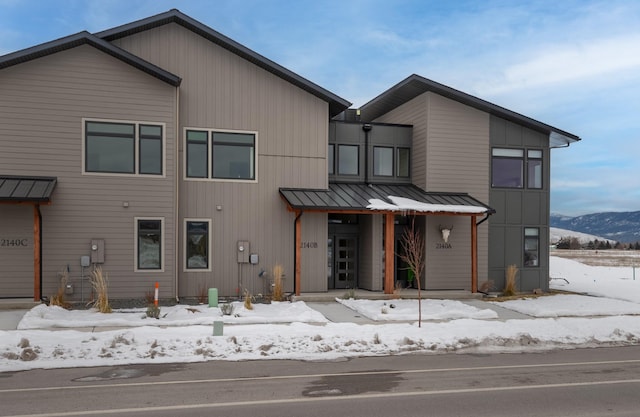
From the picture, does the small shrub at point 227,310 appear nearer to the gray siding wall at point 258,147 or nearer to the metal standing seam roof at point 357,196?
the gray siding wall at point 258,147

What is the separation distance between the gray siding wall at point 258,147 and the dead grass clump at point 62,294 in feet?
11.0

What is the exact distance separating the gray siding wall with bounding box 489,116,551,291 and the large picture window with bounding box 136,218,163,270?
1219 centimetres

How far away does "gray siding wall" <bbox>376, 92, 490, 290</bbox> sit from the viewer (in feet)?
65.8

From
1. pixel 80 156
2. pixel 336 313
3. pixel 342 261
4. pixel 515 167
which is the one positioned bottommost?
pixel 336 313

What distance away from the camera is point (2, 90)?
1570 cm

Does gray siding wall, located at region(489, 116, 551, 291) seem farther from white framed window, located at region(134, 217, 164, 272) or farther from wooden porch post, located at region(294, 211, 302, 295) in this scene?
white framed window, located at region(134, 217, 164, 272)

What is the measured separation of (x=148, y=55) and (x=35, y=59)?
3254 mm

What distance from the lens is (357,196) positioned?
18875 mm

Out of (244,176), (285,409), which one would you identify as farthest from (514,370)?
(244,176)

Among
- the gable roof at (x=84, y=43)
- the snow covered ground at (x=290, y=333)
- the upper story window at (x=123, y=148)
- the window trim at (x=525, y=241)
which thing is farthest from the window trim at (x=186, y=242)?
the window trim at (x=525, y=241)

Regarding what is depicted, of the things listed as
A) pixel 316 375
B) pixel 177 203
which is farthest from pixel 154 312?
pixel 316 375

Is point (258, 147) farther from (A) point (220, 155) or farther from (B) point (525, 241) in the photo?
(B) point (525, 241)

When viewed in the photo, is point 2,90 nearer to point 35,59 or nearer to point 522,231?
point 35,59

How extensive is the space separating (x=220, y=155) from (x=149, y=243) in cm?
363
